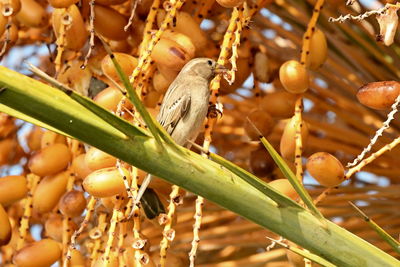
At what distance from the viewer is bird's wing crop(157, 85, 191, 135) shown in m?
1.00

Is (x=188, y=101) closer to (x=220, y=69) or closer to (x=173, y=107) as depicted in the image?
(x=173, y=107)

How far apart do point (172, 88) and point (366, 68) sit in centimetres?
28

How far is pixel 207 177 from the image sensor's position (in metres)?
0.63

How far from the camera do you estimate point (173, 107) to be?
1031 mm

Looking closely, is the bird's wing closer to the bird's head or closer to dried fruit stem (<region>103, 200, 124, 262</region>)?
the bird's head

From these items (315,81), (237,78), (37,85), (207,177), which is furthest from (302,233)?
(315,81)

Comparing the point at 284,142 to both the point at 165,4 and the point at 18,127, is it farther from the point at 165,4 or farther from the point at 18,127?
the point at 18,127

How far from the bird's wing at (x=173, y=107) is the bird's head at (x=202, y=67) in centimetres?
3

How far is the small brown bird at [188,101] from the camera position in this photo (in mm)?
978

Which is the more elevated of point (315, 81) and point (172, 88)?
point (315, 81)

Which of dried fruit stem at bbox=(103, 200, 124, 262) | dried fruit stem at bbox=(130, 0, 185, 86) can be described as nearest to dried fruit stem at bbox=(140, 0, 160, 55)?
dried fruit stem at bbox=(130, 0, 185, 86)

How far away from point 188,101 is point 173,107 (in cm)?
2

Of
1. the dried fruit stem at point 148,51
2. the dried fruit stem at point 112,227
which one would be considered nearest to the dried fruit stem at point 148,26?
the dried fruit stem at point 148,51

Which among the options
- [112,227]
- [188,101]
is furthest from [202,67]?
[112,227]
